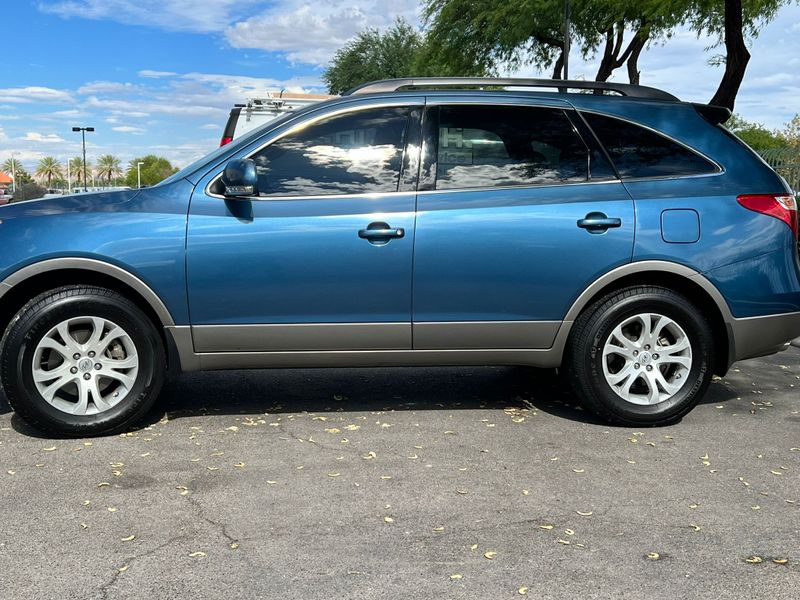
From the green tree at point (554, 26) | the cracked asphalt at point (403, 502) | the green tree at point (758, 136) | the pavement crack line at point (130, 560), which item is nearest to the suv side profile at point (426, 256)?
the cracked asphalt at point (403, 502)

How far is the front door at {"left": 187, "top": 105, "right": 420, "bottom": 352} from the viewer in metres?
4.49

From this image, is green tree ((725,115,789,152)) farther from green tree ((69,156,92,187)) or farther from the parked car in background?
green tree ((69,156,92,187))

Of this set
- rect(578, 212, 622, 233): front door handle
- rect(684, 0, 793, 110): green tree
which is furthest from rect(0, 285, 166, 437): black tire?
rect(684, 0, 793, 110): green tree

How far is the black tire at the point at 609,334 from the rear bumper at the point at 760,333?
15cm

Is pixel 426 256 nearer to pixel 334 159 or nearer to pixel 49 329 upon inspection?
pixel 334 159

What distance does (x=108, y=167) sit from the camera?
495 ft

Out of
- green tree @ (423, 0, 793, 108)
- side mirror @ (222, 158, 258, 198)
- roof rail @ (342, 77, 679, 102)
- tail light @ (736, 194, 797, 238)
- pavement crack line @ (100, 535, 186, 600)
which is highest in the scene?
green tree @ (423, 0, 793, 108)

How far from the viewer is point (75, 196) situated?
15.5 feet

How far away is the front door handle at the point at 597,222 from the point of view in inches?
183

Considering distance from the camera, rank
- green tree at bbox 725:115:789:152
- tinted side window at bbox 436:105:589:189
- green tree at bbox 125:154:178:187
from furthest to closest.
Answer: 1. green tree at bbox 125:154:178:187
2. green tree at bbox 725:115:789:152
3. tinted side window at bbox 436:105:589:189

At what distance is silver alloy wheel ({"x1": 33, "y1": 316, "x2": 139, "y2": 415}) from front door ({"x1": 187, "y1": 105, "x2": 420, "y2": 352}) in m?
0.44

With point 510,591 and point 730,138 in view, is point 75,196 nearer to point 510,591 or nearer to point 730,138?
point 510,591

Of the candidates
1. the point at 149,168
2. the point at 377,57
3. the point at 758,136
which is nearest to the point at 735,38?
the point at 377,57

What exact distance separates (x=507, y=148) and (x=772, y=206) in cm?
157
